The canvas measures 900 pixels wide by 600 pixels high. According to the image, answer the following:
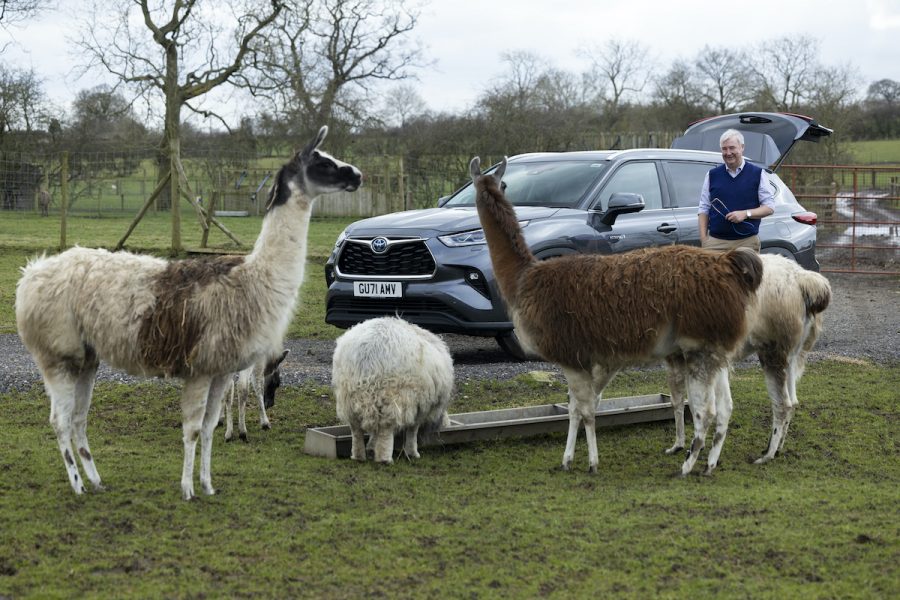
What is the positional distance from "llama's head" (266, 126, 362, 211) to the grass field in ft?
5.95

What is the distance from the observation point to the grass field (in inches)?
172

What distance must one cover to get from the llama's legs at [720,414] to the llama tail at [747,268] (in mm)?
607

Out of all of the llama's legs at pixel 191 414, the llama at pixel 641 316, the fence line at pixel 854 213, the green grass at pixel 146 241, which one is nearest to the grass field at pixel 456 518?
the llama's legs at pixel 191 414

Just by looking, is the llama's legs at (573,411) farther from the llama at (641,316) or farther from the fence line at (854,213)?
the fence line at (854,213)

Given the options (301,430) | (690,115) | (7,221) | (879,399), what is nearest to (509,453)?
(301,430)

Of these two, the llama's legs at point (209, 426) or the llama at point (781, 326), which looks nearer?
the llama's legs at point (209, 426)

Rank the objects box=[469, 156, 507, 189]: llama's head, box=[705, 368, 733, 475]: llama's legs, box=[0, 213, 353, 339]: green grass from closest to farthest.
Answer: box=[705, 368, 733, 475]: llama's legs, box=[469, 156, 507, 189]: llama's head, box=[0, 213, 353, 339]: green grass

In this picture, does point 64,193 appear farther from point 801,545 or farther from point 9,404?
point 801,545

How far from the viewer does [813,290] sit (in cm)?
684

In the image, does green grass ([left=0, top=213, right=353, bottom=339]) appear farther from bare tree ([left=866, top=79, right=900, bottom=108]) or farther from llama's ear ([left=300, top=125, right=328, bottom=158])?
bare tree ([left=866, top=79, right=900, bottom=108])

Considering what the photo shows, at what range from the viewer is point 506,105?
2964 centimetres

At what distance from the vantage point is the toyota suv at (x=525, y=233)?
30.5ft

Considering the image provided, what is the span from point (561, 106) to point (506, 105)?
518cm

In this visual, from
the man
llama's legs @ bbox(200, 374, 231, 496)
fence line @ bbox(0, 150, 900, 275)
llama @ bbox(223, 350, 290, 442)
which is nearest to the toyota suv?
the man
